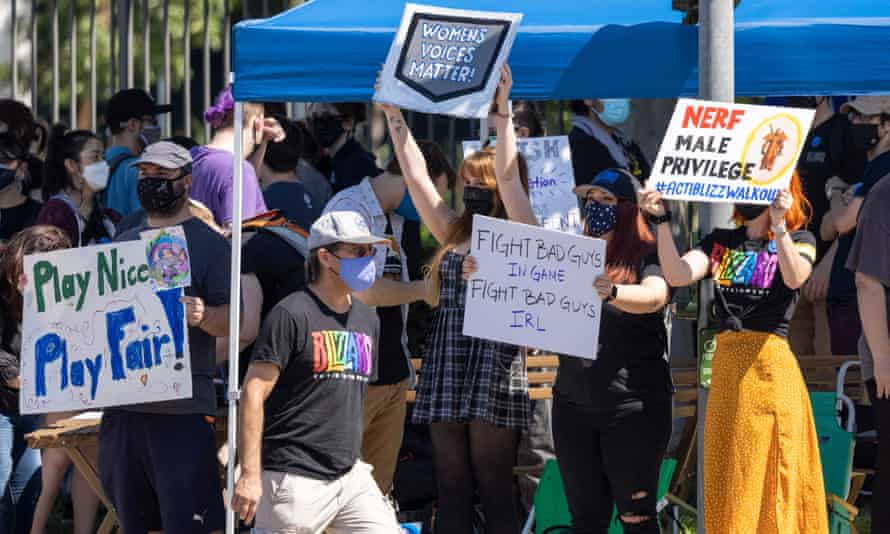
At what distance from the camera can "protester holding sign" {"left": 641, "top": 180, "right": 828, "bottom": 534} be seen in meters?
5.70

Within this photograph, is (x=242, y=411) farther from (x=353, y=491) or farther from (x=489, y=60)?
(x=489, y=60)

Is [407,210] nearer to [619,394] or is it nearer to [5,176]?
[619,394]

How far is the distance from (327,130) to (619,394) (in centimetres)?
340

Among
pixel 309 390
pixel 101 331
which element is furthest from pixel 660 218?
pixel 101 331

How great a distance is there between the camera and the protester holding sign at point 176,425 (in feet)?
19.0

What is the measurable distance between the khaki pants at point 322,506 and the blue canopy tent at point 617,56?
1418 mm

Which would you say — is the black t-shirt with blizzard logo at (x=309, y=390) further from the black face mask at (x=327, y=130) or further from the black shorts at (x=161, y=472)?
the black face mask at (x=327, y=130)

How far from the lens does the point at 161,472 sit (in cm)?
576

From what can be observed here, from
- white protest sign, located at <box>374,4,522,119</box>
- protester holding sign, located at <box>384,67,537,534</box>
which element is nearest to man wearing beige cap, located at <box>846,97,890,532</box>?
protester holding sign, located at <box>384,67,537,534</box>

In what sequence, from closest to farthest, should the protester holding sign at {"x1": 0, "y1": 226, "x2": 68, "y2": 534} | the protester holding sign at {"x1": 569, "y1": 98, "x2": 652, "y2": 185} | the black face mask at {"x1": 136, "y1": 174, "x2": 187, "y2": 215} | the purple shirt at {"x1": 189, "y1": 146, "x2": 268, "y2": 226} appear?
1. the black face mask at {"x1": 136, "y1": 174, "x2": 187, "y2": 215}
2. the protester holding sign at {"x1": 0, "y1": 226, "x2": 68, "y2": 534}
3. the purple shirt at {"x1": 189, "y1": 146, "x2": 268, "y2": 226}
4. the protester holding sign at {"x1": 569, "y1": 98, "x2": 652, "y2": 185}

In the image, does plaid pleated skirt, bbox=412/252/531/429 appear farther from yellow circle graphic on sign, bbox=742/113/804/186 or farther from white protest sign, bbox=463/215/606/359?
yellow circle graphic on sign, bbox=742/113/804/186

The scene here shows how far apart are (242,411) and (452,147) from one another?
4.48 meters

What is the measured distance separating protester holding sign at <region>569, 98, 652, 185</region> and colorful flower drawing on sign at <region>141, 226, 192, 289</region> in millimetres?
2501

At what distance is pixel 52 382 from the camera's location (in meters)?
6.02
